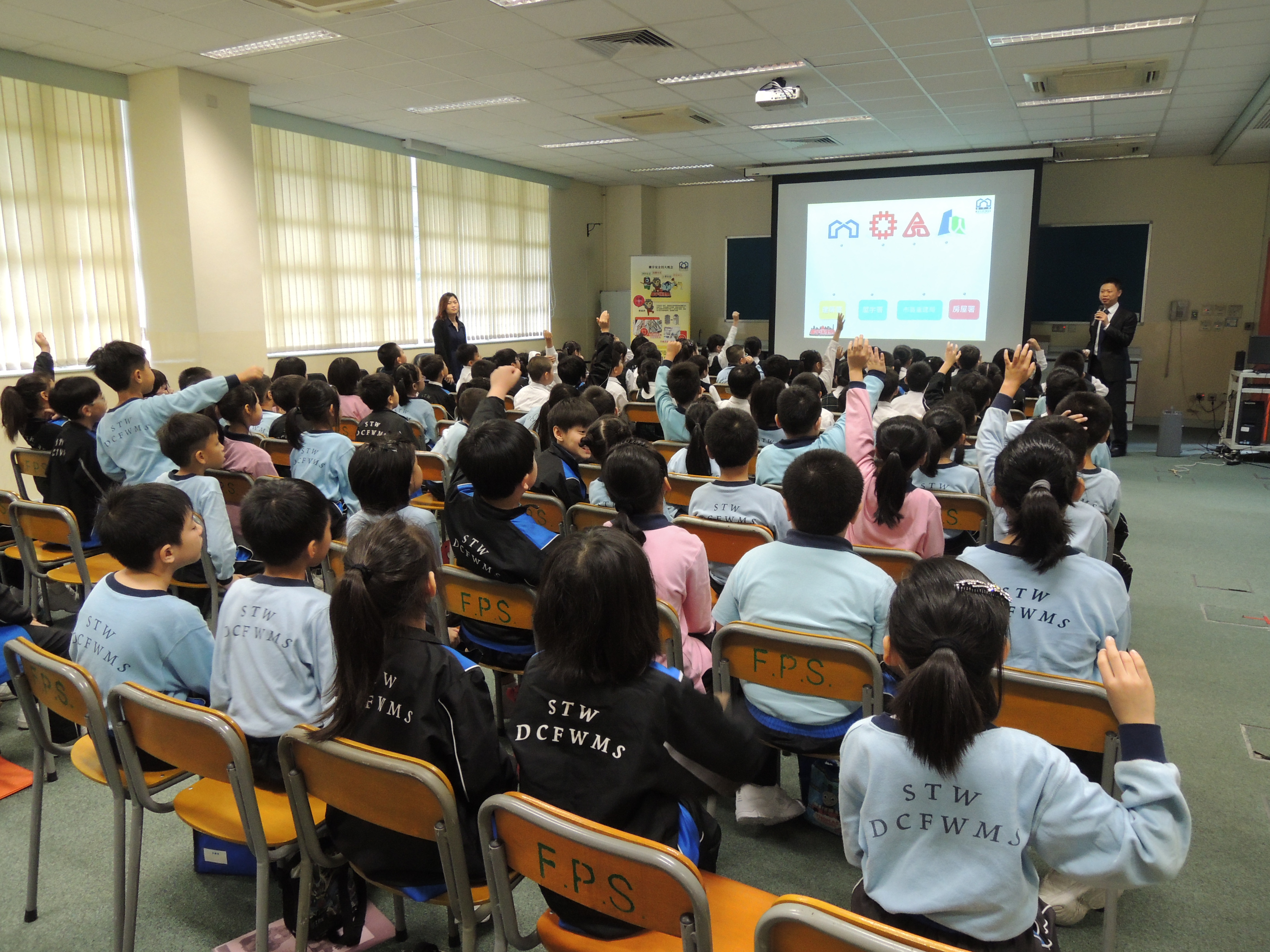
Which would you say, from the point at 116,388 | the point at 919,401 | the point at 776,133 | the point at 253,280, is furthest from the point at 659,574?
the point at 776,133

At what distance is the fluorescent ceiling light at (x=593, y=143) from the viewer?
9.25 m

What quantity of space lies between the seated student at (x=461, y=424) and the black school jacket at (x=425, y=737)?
2387mm

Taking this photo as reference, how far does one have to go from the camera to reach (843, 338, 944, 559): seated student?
2732 mm

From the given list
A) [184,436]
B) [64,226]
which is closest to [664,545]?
[184,436]

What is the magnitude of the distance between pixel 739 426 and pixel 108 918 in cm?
222

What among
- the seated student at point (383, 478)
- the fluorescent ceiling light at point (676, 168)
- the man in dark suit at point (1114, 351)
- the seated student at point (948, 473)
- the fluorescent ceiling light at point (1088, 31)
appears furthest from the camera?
the fluorescent ceiling light at point (676, 168)

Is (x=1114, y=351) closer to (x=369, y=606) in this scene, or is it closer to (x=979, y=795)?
(x=979, y=795)

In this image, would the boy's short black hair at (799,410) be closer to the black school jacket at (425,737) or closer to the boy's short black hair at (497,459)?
the boy's short black hair at (497,459)

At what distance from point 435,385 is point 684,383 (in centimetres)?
264

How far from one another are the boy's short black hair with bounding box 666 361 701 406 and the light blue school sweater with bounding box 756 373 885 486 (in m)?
1.19

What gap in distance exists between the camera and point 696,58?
6.14 m

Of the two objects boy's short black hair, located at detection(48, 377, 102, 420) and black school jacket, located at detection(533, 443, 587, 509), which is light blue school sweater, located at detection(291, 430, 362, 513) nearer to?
boy's short black hair, located at detection(48, 377, 102, 420)

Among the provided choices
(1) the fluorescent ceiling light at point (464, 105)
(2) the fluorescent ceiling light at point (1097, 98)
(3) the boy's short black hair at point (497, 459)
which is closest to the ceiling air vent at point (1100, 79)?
(2) the fluorescent ceiling light at point (1097, 98)

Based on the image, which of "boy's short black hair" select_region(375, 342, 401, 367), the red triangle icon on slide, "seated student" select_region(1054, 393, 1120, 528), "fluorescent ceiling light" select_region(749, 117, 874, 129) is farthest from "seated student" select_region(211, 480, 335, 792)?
the red triangle icon on slide
